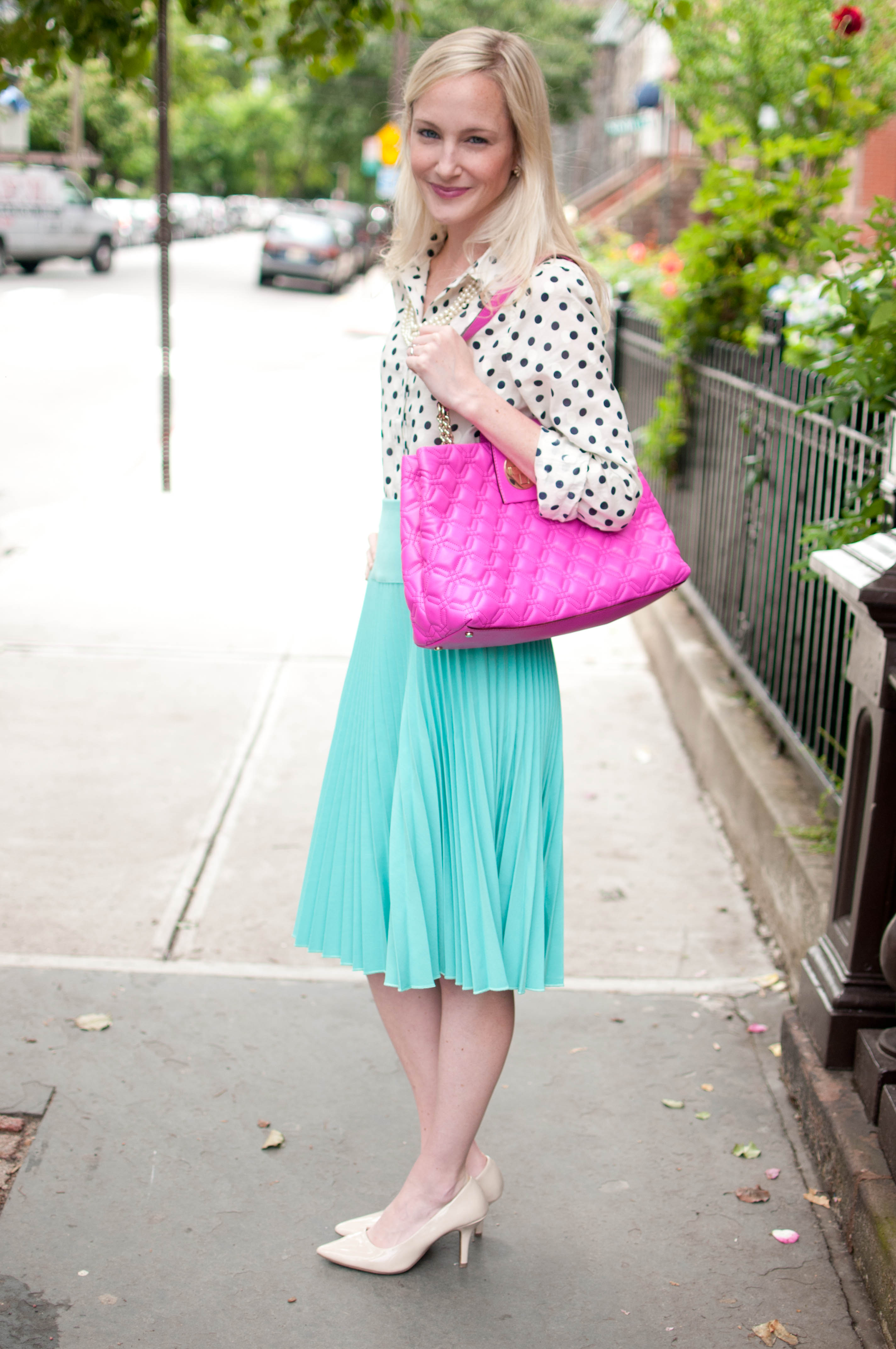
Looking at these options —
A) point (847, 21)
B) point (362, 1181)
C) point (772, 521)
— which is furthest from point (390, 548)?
point (847, 21)

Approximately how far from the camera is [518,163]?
2.21 m

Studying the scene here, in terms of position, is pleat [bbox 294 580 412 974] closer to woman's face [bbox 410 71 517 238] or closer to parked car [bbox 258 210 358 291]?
woman's face [bbox 410 71 517 238]

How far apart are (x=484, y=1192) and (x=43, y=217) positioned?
2804 centimetres

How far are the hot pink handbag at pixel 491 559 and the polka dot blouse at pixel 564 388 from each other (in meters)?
0.04

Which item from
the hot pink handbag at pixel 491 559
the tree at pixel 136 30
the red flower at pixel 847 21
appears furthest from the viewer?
the red flower at pixel 847 21

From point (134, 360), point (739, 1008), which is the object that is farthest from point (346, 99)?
point (739, 1008)

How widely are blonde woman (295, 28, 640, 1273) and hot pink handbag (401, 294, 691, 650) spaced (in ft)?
0.14

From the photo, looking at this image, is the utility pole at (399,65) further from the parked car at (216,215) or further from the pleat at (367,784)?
the parked car at (216,215)

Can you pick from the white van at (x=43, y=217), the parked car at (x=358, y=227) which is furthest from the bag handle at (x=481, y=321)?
the parked car at (x=358, y=227)

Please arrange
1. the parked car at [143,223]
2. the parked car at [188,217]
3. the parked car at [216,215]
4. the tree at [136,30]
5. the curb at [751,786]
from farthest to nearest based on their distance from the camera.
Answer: the parked car at [216,215], the parked car at [188,217], the parked car at [143,223], the tree at [136,30], the curb at [751,786]

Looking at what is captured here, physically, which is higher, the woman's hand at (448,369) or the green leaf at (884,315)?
the green leaf at (884,315)

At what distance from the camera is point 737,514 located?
18.0ft

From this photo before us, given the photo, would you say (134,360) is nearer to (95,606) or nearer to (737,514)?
(95,606)

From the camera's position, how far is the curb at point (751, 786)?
3562 millimetres
